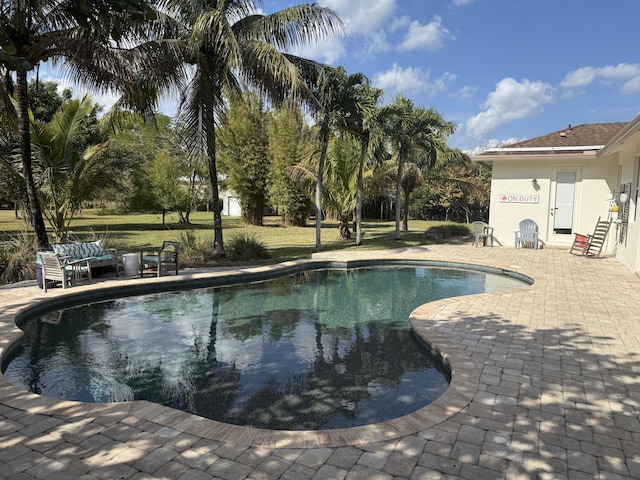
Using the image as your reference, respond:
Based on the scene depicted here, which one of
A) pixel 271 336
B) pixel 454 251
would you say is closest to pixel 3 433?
pixel 271 336

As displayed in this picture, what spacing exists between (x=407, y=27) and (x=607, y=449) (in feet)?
69.0

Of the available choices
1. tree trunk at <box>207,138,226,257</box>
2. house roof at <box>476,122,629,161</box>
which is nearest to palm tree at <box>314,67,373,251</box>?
tree trunk at <box>207,138,226,257</box>

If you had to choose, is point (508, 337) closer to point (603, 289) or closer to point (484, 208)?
point (603, 289)

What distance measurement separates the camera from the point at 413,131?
17969mm

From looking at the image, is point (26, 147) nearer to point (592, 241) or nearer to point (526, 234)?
point (526, 234)

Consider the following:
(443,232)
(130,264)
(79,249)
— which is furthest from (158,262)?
(443,232)

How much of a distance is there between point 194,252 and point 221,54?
5589mm

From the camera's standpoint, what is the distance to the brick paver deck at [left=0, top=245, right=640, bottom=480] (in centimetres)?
290

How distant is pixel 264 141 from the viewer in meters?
27.2

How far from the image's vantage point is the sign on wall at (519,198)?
52.1ft

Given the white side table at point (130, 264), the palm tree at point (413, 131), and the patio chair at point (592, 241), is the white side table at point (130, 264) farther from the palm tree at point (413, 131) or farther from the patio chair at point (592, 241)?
the patio chair at point (592, 241)

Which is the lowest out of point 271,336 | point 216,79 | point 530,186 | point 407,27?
point 271,336

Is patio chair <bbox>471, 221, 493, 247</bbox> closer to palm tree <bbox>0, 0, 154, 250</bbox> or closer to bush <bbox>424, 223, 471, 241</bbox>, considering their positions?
bush <bbox>424, 223, 471, 241</bbox>

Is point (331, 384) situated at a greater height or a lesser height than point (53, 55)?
lesser
